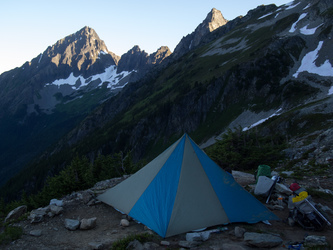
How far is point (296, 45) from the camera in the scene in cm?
8719

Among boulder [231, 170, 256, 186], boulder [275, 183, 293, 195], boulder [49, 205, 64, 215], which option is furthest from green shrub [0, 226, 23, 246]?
boulder [231, 170, 256, 186]

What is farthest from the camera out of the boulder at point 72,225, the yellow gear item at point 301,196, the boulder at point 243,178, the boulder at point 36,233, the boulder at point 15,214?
the boulder at point 243,178

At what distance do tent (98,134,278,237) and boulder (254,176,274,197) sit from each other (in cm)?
176

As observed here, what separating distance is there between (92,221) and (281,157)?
1897cm

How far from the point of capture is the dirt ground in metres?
8.22

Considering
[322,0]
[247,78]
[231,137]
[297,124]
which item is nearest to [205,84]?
[247,78]

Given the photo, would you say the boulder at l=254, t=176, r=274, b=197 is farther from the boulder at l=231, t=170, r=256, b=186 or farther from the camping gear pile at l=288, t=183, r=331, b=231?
the boulder at l=231, t=170, r=256, b=186

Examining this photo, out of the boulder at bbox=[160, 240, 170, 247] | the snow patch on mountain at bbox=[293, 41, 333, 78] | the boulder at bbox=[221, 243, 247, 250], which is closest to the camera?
the boulder at bbox=[221, 243, 247, 250]

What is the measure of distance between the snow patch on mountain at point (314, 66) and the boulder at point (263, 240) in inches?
2906

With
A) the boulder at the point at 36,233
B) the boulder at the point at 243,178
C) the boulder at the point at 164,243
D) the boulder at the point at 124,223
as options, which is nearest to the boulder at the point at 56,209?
the boulder at the point at 36,233

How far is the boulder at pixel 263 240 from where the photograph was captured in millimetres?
7492

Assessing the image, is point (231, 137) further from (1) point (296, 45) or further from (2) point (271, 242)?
(1) point (296, 45)

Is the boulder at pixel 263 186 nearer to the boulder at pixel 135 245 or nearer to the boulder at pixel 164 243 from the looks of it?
the boulder at pixel 164 243

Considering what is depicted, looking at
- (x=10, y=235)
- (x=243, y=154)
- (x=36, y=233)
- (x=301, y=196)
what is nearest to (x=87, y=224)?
(x=36, y=233)
